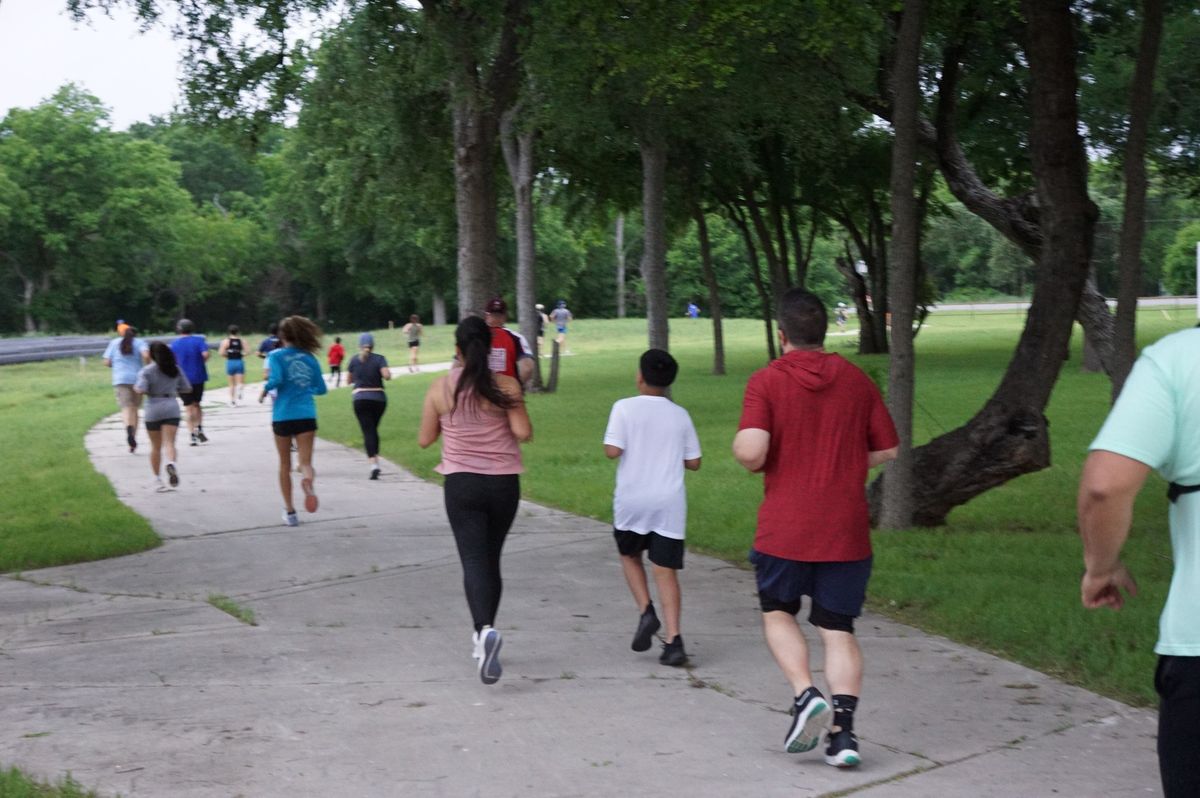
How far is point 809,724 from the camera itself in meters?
5.28

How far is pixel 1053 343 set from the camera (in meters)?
10.6

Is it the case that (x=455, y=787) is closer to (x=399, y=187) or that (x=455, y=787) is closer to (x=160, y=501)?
(x=160, y=501)

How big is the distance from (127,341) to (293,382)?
709 centimetres

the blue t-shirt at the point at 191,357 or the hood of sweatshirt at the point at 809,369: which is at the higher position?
the hood of sweatshirt at the point at 809,369

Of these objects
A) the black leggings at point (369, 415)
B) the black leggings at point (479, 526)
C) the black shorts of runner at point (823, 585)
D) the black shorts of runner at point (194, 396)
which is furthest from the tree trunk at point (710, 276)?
the black shorts of runner at point (823, 585)

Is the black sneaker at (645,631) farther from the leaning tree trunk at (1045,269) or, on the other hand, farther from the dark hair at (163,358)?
the dark hair at (163,358)

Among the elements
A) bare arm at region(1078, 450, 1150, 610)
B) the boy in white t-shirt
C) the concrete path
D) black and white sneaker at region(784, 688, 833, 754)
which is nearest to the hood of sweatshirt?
black and white sneaker at region(784, 688, 833, 754)

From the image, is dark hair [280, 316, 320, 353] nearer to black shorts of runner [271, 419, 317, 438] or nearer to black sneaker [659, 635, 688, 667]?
black shorts of runner [271, 419, 317, 438]

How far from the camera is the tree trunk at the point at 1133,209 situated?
35.7ft

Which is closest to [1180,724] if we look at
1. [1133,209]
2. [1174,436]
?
[1174,436]

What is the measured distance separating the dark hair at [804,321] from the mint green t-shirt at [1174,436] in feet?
7.85

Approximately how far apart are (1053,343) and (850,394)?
224 inches

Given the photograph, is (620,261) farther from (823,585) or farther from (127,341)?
(823,585)

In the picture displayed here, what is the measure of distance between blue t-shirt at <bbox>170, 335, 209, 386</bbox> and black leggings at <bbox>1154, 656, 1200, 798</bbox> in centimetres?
1814
